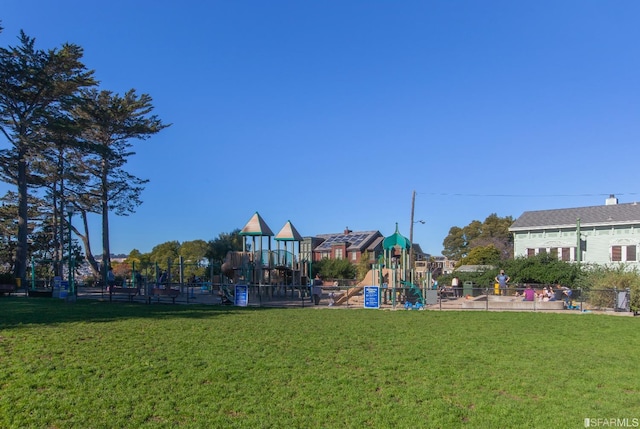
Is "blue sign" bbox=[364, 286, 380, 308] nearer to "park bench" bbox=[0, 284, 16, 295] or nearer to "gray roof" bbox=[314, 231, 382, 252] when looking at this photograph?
"park bench" bbox=[0, 284, 16, 295]

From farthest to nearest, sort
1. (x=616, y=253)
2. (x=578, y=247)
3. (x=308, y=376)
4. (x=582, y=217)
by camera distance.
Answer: (x=582, y=217), (x=578, y=247), (x=616, y=253), (x=308, y=376)

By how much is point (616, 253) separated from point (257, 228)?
94.1ft

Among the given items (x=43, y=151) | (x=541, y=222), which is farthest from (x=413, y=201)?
(x=43, y=151)

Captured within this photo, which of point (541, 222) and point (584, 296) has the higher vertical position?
point (541, 222)

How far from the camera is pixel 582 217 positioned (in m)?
42.1

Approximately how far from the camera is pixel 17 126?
3603 centimetres

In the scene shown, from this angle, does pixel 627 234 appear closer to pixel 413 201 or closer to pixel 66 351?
pixel 413 201

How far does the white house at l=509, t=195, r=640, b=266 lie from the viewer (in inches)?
1544

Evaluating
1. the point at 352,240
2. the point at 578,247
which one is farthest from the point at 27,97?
the point at 352,240

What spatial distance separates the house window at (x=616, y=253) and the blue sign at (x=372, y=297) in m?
26.5

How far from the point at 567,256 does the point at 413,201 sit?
44.5ft

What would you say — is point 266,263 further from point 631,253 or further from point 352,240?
point 352,240

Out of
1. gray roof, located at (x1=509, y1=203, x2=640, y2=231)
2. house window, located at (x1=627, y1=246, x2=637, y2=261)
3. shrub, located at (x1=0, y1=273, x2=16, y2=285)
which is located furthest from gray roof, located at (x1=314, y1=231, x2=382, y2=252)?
shrub, located at (x1=0, y1=273, x2=16, y2=285)

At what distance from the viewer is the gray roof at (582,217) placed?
3983 cm
